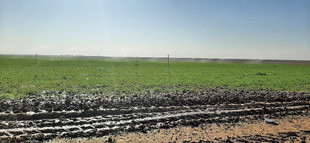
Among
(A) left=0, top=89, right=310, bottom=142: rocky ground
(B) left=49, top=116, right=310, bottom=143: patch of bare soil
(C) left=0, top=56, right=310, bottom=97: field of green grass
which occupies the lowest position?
(B) left=49, top=116, right=310, bottom=143: patch of bare soil

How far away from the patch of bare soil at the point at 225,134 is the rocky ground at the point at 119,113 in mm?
243

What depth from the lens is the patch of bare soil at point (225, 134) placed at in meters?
5.93

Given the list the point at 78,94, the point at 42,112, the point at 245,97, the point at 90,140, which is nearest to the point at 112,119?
the point at 90,140

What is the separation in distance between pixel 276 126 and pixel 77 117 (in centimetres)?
691

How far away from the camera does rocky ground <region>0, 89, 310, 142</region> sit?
6438 mm

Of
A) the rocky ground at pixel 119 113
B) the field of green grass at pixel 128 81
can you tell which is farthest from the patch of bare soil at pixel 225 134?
the field of green grass at pixel 128 81

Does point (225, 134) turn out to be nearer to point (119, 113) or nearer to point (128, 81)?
point (119, 113)

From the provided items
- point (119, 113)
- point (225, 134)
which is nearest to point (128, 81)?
point (119, 113)

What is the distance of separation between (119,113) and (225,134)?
4.02 m

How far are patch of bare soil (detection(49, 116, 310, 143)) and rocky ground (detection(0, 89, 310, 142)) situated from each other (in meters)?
0.24

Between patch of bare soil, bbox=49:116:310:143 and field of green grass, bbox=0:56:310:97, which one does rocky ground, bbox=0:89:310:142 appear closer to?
patch of bare soil, bbox=49:116:310:143

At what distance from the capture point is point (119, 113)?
838 centimetres

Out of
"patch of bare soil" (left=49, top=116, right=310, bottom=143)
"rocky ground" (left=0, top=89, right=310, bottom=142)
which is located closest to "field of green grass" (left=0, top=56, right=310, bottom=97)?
"rocky ground" (left=0, top=89, right=310, bottom=142)

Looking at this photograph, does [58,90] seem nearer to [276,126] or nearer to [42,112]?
[42,112]
